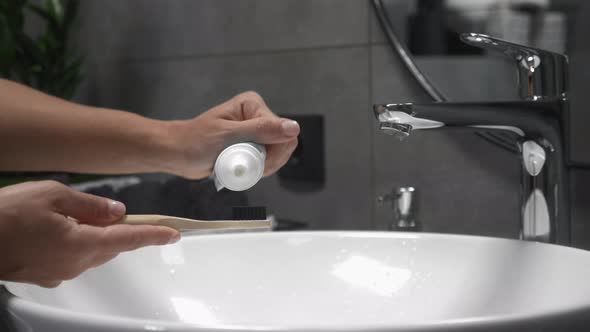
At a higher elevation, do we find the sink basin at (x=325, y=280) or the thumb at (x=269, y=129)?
the thumb at (x=269, y=129)

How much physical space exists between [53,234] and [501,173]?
23.1 inches

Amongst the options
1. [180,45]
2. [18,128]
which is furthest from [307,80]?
[18,128]

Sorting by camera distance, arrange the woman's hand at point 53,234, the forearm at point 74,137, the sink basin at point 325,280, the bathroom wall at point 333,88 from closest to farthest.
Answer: the woman's hand at point 53,234, the sink basin at point 325,280, the forearm at point 74,137, the bathroom wall at point 333,88

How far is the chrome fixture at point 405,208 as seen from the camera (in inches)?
31.5

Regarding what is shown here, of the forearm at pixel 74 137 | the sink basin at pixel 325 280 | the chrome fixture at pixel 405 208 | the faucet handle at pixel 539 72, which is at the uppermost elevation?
the faucet handle at pixel 539 72

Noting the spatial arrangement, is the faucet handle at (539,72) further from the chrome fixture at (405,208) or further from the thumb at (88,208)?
the thumb at (88,208)

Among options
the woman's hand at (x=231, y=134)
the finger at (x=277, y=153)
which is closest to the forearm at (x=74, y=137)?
the woman's hand at (x=231, y=134)

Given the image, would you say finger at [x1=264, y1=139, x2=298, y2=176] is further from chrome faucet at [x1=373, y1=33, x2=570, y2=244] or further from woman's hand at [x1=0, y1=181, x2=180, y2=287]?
woman's hand at [x1=0, y1=181, x2=180, y2=287]

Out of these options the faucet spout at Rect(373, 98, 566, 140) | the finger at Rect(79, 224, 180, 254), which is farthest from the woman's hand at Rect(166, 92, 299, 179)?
the finger at Rect(79, 224, 180, 254)

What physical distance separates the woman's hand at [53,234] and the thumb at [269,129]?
19 cm

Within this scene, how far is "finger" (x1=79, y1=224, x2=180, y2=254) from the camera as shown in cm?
47

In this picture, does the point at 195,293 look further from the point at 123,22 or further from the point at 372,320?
the point at 123,22

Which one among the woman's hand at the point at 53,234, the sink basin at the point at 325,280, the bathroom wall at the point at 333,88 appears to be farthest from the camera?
the bathroom wall at the point at 333,88

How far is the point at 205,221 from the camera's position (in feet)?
1.83
